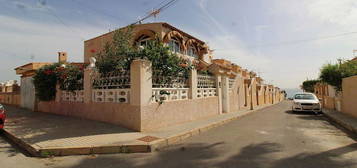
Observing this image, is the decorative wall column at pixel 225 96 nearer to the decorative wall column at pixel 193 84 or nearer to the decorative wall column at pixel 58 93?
the decorative wall column at pixel 193 84

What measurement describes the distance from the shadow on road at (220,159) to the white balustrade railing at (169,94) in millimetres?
2292

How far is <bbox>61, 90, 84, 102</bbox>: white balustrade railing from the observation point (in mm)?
8672

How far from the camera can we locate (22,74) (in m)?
14.8

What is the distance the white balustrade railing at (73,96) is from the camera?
8672 millimetres

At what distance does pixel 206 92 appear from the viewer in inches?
399

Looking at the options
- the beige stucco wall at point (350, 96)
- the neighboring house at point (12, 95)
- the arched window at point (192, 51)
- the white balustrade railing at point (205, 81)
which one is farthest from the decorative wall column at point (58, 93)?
the beige stucco wall at point (350, 96)

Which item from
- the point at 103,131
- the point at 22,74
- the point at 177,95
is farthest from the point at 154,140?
the point at 22,74

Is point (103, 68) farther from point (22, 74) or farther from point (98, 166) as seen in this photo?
point (22, 74)

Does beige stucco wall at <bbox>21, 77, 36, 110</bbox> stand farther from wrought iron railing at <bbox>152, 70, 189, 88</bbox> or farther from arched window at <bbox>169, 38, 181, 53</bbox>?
wrought iron railing at <bbox>152, 70, 189, 88</bbox>

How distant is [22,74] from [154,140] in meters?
15.3

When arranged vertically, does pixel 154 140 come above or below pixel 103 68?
below

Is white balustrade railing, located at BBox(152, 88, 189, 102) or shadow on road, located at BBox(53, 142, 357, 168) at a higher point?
white balustrade railing, located at BBox(152, 88, 189, 102)

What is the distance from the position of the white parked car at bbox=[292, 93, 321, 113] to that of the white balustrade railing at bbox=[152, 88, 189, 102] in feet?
31.6

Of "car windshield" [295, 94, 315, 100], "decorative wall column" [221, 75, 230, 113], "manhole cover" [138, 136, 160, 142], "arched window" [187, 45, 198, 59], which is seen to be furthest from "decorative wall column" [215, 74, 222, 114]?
"car windshield" [295, 94, 315, 100]
